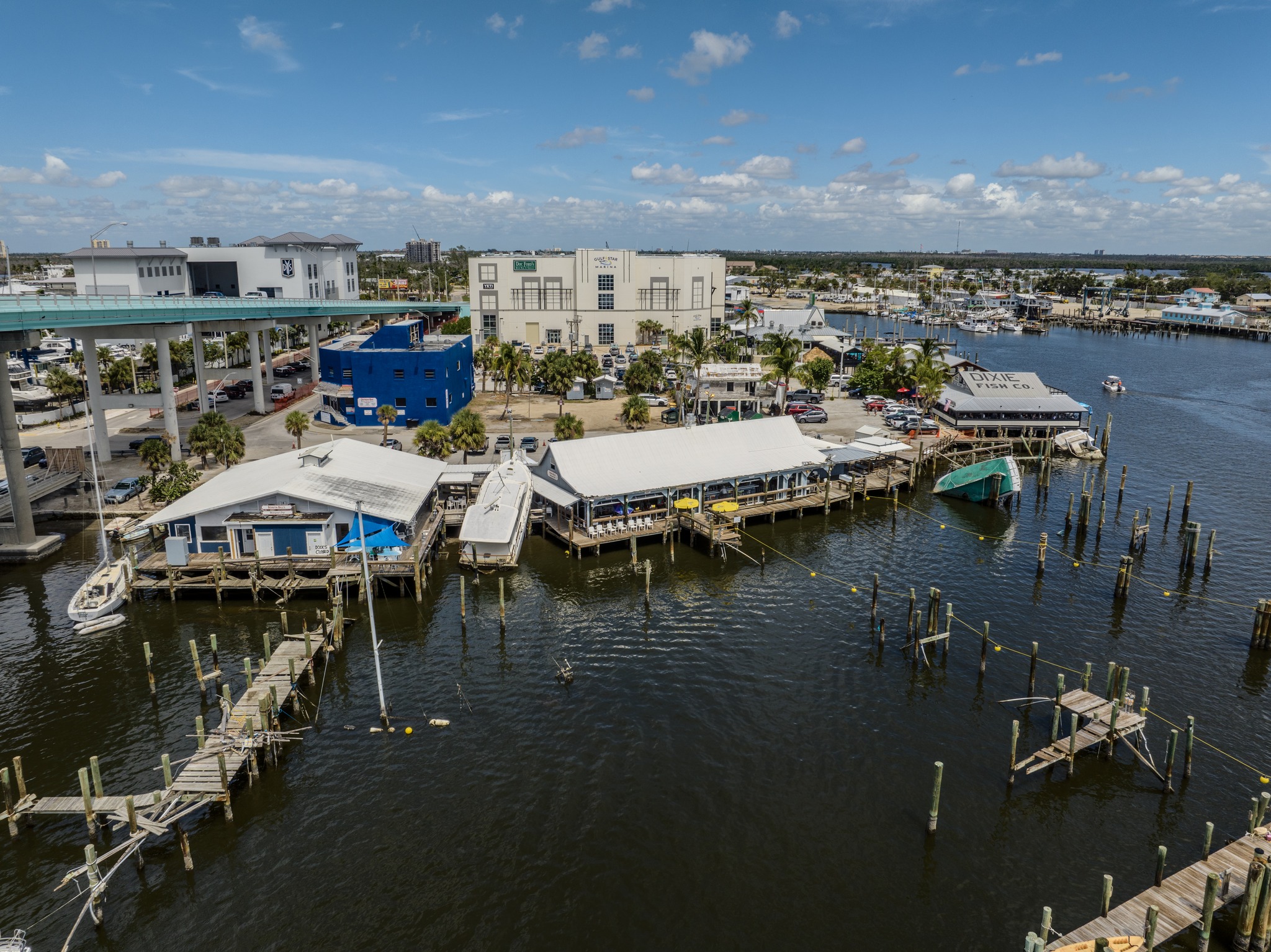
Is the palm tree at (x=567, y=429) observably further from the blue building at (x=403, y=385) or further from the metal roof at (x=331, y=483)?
the blue building at (x=403, y=385)

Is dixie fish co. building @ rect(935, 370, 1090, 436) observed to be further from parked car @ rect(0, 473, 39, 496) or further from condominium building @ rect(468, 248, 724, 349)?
parked car @ rect(0, 473, 39, 496)

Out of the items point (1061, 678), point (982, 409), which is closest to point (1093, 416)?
point (982, 409)

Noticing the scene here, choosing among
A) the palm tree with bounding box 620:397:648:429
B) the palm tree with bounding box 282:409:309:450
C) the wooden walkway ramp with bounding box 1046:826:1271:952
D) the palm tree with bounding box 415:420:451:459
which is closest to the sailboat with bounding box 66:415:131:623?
the palm tree with bounding box 282:409:309:450

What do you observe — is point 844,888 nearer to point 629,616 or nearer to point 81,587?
point 629,616

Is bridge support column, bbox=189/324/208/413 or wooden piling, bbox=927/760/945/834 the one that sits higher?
bridge support column, bbox=189/324/208/413

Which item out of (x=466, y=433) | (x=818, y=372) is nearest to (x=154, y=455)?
(x=466, y=433)

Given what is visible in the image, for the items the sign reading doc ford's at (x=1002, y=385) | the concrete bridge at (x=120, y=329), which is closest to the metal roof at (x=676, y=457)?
the sign reading doc ford's at (x=1002, y=385)

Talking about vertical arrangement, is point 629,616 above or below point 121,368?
below
